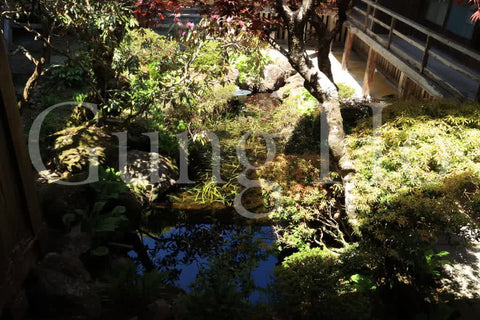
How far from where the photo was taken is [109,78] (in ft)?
24.4

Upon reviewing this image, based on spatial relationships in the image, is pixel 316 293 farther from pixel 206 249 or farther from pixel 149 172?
pixel 149 172

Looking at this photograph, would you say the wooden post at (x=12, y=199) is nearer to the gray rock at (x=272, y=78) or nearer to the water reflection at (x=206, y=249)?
the water reflection at (x=206, y=249)

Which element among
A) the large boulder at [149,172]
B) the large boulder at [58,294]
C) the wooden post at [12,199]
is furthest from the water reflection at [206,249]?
the wooden post at [12,199]

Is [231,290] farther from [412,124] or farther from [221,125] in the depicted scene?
[221,125]

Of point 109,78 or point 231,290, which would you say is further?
point 109,78

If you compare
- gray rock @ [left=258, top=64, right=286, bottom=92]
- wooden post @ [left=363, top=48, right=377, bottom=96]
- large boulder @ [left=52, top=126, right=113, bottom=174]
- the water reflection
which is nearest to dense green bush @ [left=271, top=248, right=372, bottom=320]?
the water reflection

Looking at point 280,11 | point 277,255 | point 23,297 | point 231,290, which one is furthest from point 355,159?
point 23,297

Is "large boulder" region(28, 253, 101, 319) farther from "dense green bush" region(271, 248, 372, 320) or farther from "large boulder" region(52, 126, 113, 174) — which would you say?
"large boulder" region(52, 126, 113, 174)

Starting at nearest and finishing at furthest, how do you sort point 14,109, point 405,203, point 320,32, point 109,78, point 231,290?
1. point 14,109
2. point 231,290
3. point 405,203
4. point 320,32
5. point 109,78

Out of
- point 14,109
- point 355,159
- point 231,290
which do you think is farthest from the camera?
point 355,159

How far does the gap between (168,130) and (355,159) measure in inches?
159

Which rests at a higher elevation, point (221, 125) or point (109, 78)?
point (109, 78)

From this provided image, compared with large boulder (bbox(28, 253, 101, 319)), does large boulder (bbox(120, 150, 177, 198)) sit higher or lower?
lower

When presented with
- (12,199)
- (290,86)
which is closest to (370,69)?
(290,86)
